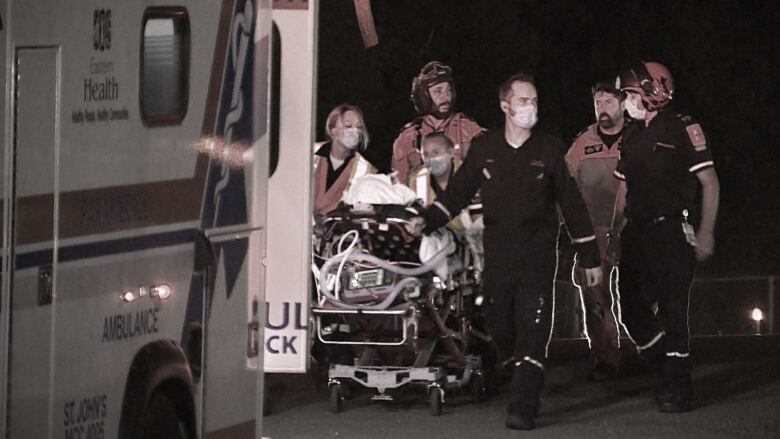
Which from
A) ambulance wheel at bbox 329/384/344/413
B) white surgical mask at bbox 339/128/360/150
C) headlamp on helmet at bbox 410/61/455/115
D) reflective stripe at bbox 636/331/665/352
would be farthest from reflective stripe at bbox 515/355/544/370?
headlamp on helmet at bbox 410/61/455/115

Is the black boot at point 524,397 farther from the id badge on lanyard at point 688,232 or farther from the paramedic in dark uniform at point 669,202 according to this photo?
the id badge on lanyard at point 688,232

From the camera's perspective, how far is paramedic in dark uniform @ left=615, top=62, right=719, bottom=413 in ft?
40.6

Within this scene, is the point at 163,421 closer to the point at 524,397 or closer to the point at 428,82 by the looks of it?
A: the point at 524,397

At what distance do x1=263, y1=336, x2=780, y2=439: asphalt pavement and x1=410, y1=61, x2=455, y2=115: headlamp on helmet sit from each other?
7.17ft

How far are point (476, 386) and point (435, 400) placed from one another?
742mm

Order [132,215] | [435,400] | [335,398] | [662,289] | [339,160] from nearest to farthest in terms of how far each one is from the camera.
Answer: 1. [132,215]
2. [435,400]
3. [335,398]
4. [662,289]
5. [339,160]

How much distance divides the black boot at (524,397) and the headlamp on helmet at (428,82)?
3182 mm

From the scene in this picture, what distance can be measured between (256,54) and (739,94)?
1102 inches

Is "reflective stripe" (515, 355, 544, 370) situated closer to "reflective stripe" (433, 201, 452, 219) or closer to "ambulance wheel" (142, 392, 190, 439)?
"reflective stripe" (433, 201, 452, 219)

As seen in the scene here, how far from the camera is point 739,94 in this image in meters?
35.6

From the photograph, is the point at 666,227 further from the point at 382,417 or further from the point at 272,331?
the point at 272,331

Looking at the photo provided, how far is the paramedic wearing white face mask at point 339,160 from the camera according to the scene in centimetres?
1327

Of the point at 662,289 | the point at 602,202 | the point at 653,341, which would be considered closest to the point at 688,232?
the point at 662,289

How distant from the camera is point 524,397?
1155 cm
